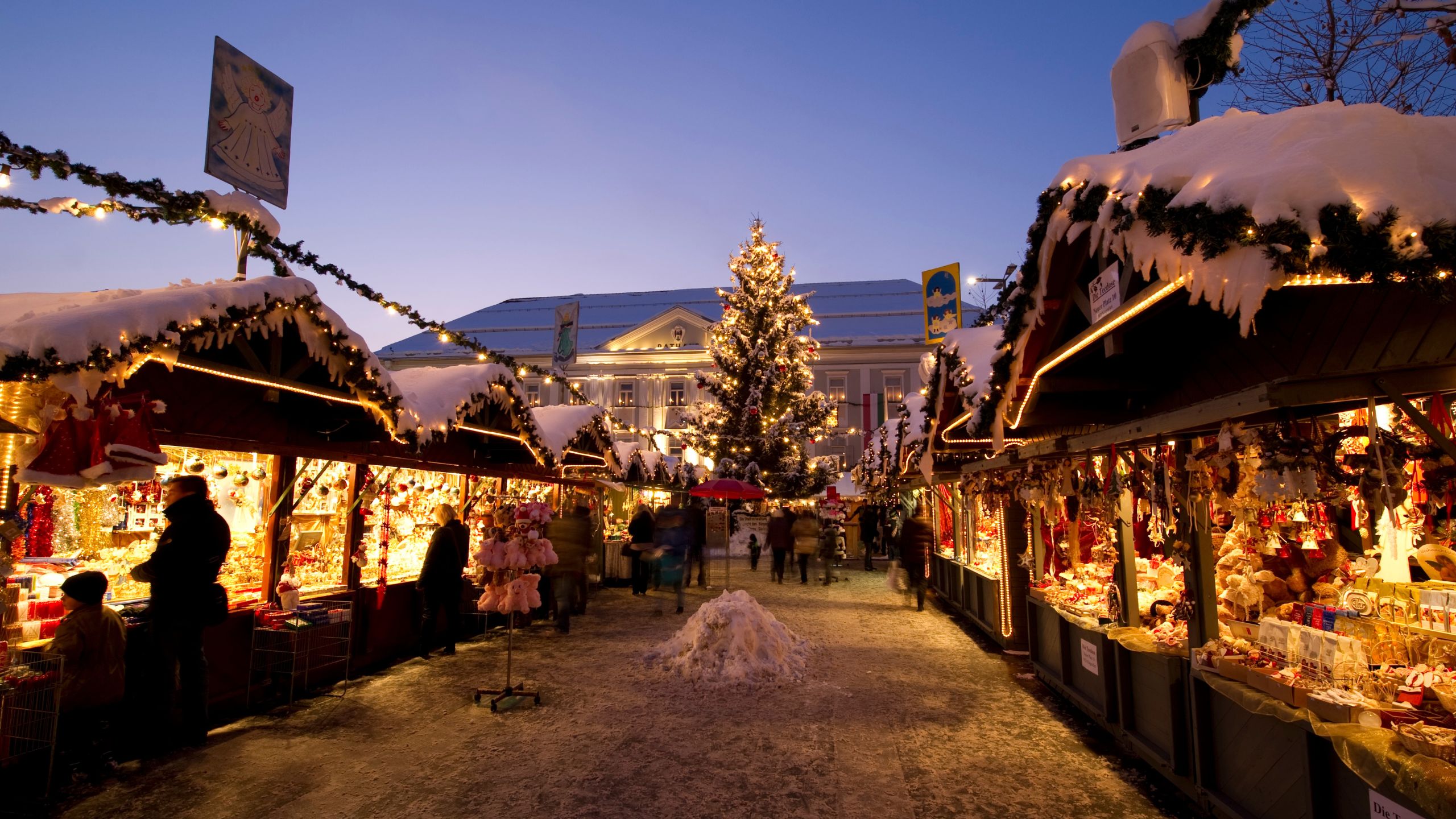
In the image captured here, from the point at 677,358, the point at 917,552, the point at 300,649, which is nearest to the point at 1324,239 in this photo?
the point at 300,649

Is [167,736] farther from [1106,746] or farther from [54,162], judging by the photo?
[1106,746]

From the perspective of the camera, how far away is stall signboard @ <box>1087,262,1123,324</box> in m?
3.70

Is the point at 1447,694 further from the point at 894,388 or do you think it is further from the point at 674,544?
the point at 894,388

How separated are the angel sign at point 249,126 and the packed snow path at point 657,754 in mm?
4910

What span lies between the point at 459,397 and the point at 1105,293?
24.0 feet

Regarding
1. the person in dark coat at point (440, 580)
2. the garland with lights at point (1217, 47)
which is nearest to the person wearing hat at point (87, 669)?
the person in dark coat at point (440, 580)

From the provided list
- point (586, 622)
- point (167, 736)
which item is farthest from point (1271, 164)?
point (586, 622)

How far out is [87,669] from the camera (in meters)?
4.99

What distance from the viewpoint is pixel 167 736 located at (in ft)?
18.2

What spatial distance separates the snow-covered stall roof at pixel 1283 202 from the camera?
2416 millimetres

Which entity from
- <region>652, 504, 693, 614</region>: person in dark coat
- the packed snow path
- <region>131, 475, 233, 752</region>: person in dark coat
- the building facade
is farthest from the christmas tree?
<region>131, 475, 233, 752</region>: person in dark coat

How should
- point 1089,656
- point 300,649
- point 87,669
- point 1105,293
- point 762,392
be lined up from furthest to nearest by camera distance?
1. point 762,392
2. point 300,649
3. point 1089,656
4. point 87,669
5. point 1105,293

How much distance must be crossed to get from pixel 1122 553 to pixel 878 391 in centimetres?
3412

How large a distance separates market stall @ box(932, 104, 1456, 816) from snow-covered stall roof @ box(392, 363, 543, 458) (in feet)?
18.7
